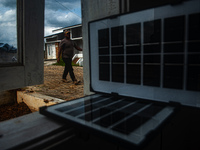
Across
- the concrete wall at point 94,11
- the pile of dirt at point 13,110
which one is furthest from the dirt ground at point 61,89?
the concrete wall at point 94,11

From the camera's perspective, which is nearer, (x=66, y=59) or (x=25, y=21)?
(x=25, y=21)

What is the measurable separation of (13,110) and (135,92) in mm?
3663

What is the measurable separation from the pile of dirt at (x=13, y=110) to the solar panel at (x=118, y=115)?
3.19m

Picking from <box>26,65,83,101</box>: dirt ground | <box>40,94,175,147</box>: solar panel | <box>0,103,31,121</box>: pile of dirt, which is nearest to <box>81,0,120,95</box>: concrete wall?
<box>40,94,175,147</box>: solar panel

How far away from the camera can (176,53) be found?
98cm

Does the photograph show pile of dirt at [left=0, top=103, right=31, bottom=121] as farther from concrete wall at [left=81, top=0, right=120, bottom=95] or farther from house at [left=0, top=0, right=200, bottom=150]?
house at [left=0, top=0, right=200, bottom=150]

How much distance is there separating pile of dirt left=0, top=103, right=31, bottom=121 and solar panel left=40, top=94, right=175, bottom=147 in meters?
3.19

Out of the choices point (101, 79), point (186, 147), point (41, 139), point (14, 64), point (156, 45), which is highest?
point (156, 45)

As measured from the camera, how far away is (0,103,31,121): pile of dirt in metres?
3.83

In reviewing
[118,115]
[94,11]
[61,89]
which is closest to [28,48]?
[94,11]

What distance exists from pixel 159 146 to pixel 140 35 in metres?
0.75

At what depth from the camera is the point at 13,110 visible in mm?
4000

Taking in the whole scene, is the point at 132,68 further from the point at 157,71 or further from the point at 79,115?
the point at 79,115

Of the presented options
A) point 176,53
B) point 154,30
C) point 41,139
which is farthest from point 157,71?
point 41,139
